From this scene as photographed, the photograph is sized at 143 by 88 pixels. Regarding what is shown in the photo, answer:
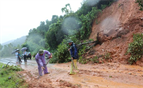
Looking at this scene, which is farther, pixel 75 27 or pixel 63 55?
pixel 75 27

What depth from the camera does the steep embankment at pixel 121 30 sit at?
8648 millimetres

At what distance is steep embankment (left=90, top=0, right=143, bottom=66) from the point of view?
865 centimetres

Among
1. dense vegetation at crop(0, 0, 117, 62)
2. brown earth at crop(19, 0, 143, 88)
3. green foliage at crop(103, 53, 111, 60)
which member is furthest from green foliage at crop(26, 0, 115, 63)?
green foliage at crop(103, 53, 111, 60)

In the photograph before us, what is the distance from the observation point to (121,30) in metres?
9.98

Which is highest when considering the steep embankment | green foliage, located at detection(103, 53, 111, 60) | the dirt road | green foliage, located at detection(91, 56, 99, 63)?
the steep embankment

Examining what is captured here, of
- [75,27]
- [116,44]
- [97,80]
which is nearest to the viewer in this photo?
[97,80]

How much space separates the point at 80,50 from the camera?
1234 centimetres

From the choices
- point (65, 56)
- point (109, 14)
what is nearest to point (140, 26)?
point (109, 14)

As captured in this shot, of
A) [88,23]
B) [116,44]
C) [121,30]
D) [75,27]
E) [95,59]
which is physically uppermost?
[75,27]

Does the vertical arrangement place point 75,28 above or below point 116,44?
above

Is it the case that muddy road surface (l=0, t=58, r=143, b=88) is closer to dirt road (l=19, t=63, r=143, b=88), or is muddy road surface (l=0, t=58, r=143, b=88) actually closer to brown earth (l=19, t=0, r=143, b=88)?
dirt road (l=19, t=63, r=143, b=88)

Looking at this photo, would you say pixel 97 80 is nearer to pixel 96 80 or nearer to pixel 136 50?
pixel 96 80

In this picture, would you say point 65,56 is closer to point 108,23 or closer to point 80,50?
point 80,50

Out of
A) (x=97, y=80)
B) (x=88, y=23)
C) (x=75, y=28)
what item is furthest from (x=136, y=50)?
(x=75, y=28)
